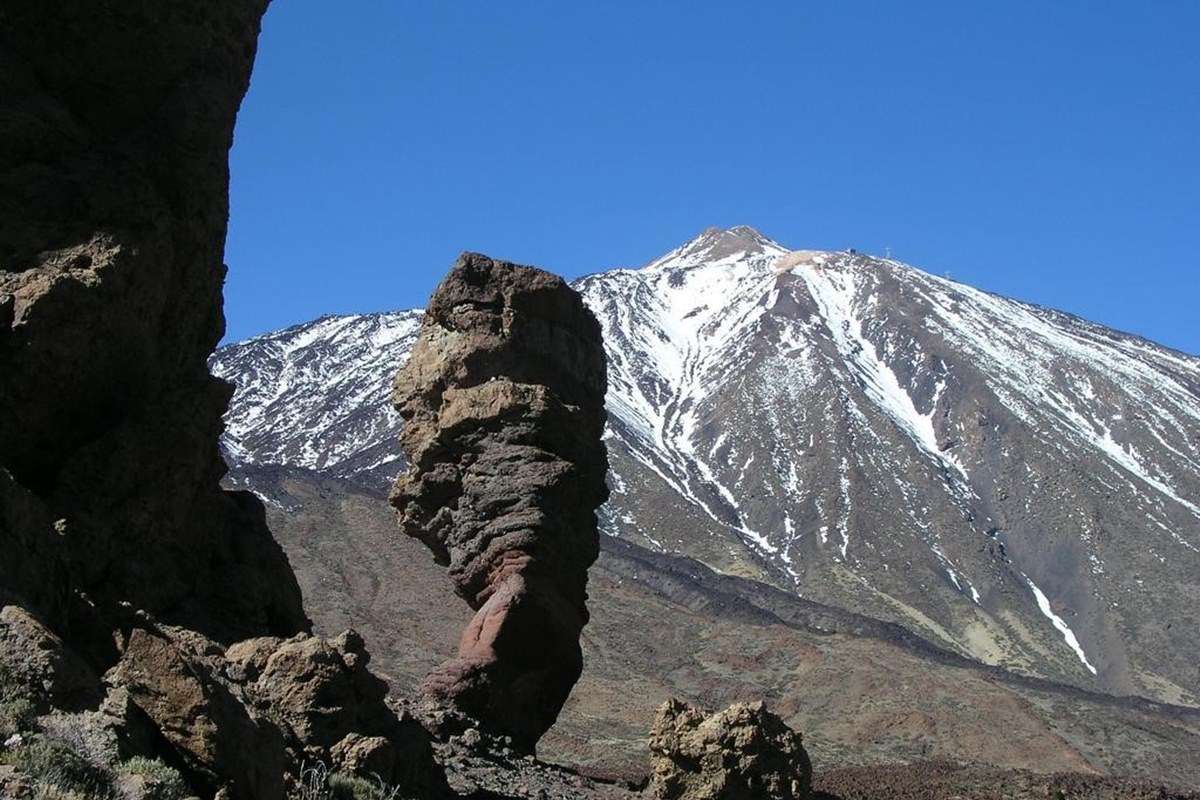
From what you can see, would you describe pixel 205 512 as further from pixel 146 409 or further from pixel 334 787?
pixel 334 787

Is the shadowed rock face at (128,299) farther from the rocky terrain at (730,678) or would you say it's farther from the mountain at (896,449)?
the mountain at (896,449)

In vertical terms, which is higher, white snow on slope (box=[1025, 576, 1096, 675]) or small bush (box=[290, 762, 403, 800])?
white snow on slope (box=[1025, 576, 1096, 675])

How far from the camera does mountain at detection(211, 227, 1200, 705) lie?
107000 mm

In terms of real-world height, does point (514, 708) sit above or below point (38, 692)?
above

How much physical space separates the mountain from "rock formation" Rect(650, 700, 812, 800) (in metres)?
66.1

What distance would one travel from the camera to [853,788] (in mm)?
21734

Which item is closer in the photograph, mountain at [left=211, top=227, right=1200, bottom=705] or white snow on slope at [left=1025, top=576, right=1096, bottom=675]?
white snow on slope at [left=1025, top=576, right=1096, bottom=675]

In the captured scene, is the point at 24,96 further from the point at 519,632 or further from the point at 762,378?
the point at 762,378

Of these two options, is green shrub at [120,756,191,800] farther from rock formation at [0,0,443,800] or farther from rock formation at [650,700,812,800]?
rock formation at [650,700,812,800]

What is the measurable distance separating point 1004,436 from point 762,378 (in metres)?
26.0

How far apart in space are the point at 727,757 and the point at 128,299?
21.1 ft

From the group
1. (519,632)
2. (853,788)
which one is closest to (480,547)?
(519,632)

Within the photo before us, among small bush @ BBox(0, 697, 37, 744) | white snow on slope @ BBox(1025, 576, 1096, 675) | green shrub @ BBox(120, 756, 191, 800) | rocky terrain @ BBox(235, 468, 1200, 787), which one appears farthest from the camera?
white snow on slope @ BBox(1025, 576, 1096, 675)

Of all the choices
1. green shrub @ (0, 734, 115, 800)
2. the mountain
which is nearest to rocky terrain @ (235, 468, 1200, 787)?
the mountain
